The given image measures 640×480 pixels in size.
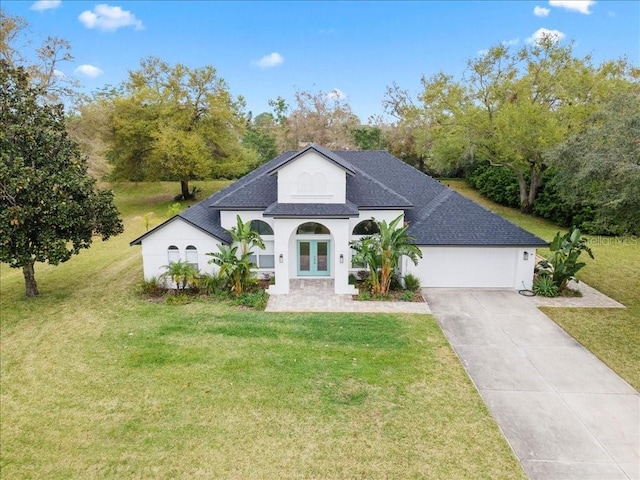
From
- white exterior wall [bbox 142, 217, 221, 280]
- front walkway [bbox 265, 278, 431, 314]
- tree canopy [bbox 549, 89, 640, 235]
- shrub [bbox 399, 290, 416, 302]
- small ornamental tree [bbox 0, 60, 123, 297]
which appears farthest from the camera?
white exterior wall [bbox 142, 217, 221, 280]

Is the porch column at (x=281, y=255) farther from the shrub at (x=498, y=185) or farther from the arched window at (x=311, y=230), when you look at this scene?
the shrub at (x=498, y=185)

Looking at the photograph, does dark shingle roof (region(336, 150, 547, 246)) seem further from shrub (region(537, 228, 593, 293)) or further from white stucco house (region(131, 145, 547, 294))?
shrub (region(537, 228, 593, 293))

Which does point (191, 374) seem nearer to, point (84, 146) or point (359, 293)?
point (359, 293)

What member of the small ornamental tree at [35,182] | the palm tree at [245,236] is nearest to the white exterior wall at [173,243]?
the palm tree at [245,236]

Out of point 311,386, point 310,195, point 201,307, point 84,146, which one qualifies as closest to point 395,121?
point 84,146

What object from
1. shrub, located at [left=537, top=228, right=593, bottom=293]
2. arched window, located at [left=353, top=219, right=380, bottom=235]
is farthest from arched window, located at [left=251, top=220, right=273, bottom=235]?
shrub, located at [left=537, top=228, right=593, bottom=293]

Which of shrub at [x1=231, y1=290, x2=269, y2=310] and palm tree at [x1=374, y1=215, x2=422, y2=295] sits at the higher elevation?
palm tree at [x1=374, y1=215, x2=422, y2=295]

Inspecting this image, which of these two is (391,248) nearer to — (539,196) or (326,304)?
(326,304)
